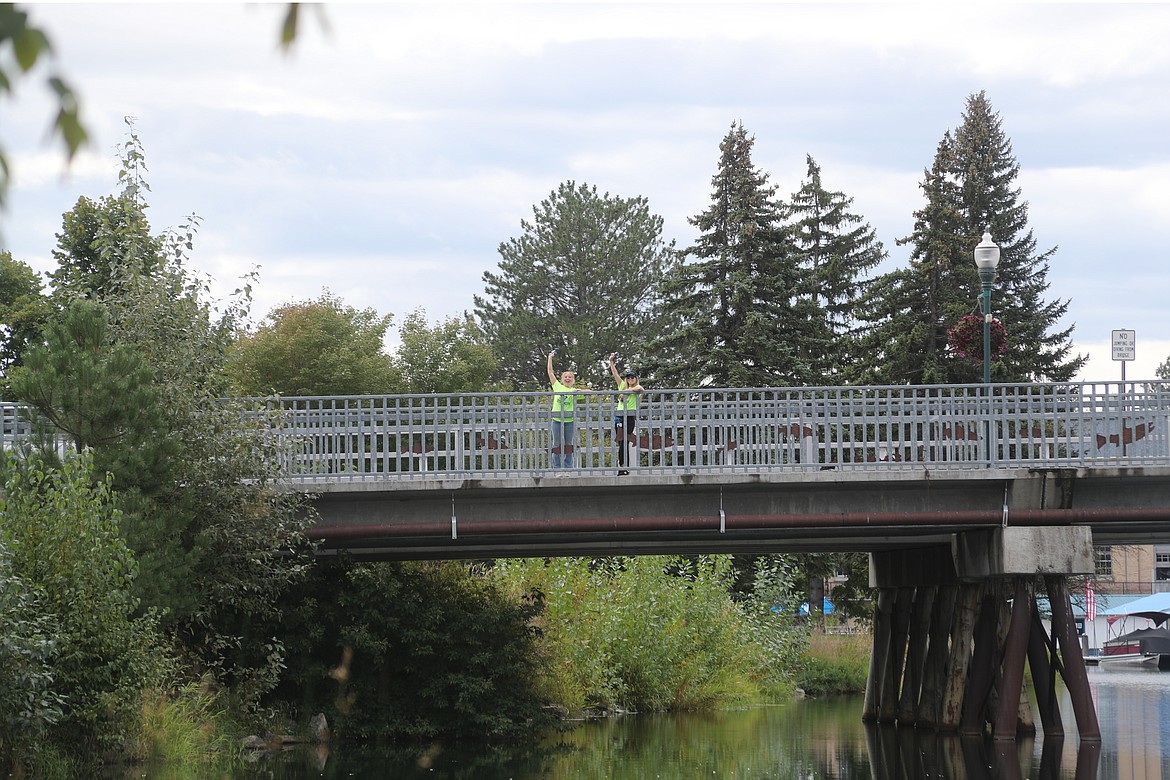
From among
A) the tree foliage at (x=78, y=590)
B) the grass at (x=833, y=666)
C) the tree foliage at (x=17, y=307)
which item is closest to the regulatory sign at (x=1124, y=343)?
the tree foliage at (x=78, y=590)

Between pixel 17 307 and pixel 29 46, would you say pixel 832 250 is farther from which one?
pixel 29 46

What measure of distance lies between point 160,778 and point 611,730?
1233 cm

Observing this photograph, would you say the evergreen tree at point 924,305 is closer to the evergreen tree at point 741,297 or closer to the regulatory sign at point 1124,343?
the evergreen tree at point 741,297

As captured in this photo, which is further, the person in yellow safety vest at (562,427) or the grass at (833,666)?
the grass at (833,666)

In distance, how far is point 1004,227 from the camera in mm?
53438

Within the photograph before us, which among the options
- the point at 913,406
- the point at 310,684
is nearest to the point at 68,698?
the point at 310,684

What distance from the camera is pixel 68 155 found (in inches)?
127

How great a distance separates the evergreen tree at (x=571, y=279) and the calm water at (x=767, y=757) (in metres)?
44.9

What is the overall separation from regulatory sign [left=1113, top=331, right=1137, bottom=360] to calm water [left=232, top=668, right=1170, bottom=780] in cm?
639

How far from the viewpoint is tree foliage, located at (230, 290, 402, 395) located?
5497cm

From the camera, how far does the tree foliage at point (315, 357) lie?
55.0 meters

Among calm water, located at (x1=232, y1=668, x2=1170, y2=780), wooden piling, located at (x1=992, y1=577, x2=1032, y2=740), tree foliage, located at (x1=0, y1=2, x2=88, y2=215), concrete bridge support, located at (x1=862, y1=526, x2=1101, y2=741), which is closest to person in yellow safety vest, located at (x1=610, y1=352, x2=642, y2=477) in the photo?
calm water, located at (x1=232, y1=668, x2=1170, y2=780)

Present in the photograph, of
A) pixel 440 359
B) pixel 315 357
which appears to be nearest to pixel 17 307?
pixel 315 357

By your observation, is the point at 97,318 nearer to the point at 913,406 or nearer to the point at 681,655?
the point at 913,406
